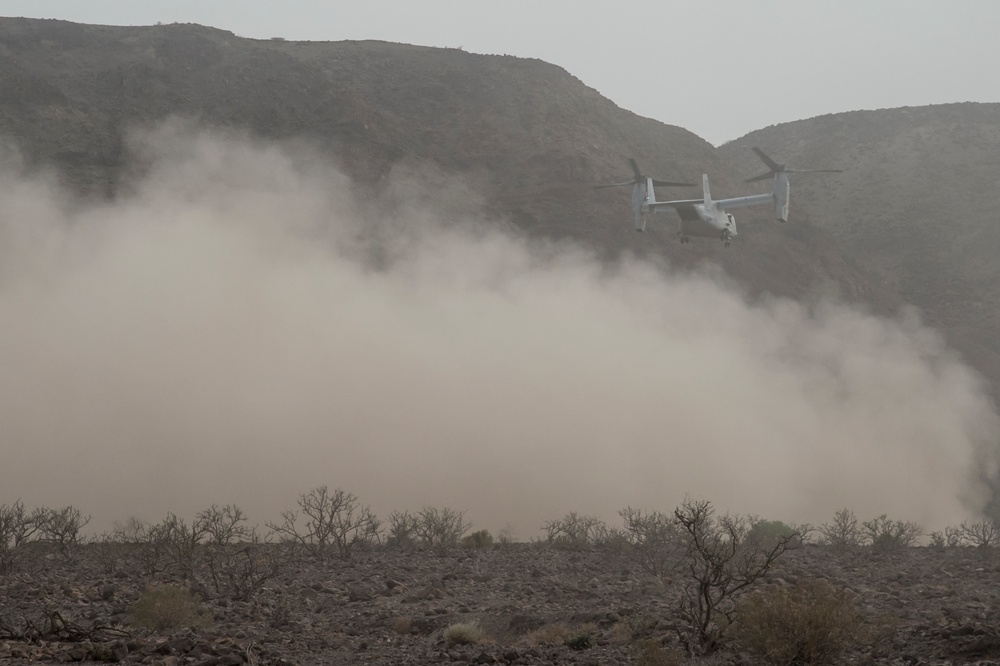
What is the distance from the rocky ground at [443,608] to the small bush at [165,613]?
9 cm

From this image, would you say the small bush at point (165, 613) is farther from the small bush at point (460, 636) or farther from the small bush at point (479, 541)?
the small bush at point (479, 541)

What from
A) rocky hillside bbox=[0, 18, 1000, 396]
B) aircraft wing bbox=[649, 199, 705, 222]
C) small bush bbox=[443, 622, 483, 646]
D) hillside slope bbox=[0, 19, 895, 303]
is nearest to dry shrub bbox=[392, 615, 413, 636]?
small bush bbox=[443, 622, 483, 646]

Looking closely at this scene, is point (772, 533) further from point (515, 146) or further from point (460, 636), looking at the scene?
point (515, 146)

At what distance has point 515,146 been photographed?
67.8m

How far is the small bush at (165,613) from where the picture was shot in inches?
578

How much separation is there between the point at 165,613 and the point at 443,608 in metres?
4.55

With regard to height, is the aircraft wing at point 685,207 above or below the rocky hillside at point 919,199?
below

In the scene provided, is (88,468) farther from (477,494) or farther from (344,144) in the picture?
(344,144)

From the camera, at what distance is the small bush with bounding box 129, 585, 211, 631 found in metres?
14.7

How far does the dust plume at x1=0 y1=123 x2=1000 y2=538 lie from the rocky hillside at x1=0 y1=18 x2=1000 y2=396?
9.88 feet

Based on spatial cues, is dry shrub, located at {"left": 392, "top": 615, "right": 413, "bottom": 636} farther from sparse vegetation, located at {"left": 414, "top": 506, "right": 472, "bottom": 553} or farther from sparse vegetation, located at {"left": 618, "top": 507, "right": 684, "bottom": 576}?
sparse vegetation, located at {"left": 414, "top": 506, "right": 472, "bottom": 553}

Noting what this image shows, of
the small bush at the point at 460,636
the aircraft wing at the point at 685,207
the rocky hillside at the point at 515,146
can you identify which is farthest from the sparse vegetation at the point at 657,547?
the rocky hillside at the point at 515,146

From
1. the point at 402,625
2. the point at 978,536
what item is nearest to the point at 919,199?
the point at 978,536

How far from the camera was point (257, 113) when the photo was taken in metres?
66.8
